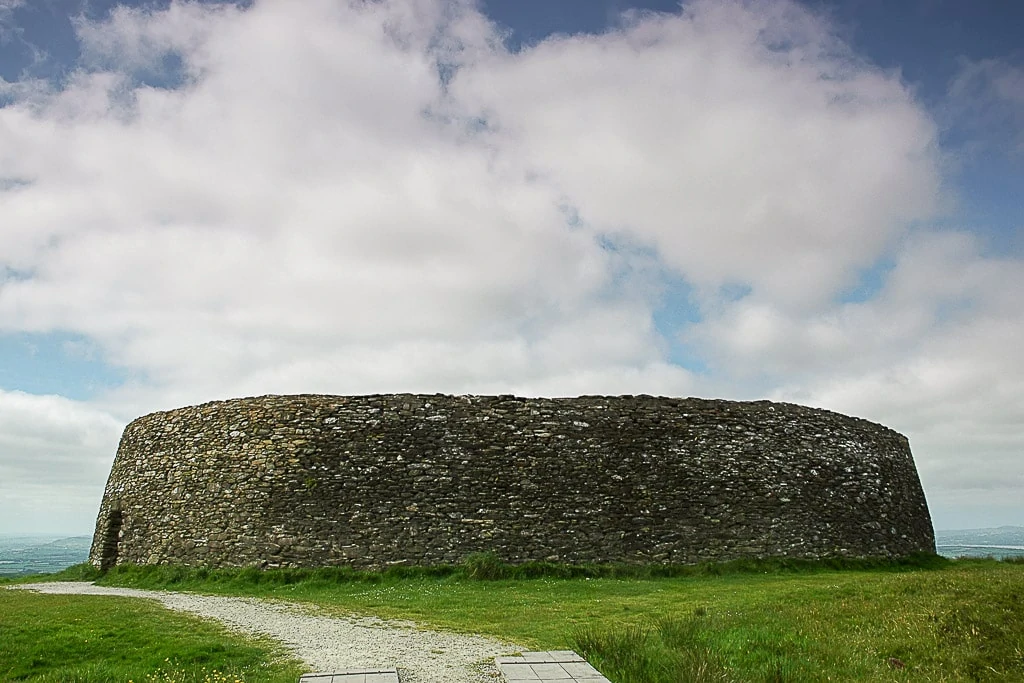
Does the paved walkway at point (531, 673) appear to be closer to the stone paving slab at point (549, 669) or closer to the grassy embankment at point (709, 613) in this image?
the stone paving slab at point (549, 669)

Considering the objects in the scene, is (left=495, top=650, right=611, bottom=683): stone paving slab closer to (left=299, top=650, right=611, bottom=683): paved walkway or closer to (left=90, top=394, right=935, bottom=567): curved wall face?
(left=299, top=650, right=611, bottom=683): paved walkway

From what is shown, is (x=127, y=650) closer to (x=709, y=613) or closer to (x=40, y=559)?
(x=709, y=613)

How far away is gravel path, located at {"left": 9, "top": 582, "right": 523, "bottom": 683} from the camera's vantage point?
827 cm

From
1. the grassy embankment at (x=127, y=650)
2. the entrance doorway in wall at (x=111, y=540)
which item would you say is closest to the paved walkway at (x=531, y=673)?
the grassy embankment at (x=127, y=650)

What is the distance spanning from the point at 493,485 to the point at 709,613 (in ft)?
27.8

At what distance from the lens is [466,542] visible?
61.2 ft

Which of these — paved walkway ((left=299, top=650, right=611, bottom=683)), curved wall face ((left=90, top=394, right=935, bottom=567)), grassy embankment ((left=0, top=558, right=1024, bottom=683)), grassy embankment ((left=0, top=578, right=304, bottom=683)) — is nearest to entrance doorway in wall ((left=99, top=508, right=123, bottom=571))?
curved wall face ((left=90, top=394, right=935, bottom=567))

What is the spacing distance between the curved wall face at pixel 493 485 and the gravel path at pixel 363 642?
4369 mm

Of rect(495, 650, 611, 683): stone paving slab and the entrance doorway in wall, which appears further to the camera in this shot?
the entrance doorway in wall

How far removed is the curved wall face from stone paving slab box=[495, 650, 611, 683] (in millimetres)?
11009

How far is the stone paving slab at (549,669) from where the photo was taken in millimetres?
6809

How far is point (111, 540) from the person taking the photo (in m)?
22.2

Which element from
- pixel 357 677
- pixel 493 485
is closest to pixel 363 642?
pixel 357 677

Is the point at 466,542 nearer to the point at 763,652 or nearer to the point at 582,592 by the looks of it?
the point at 582,592
